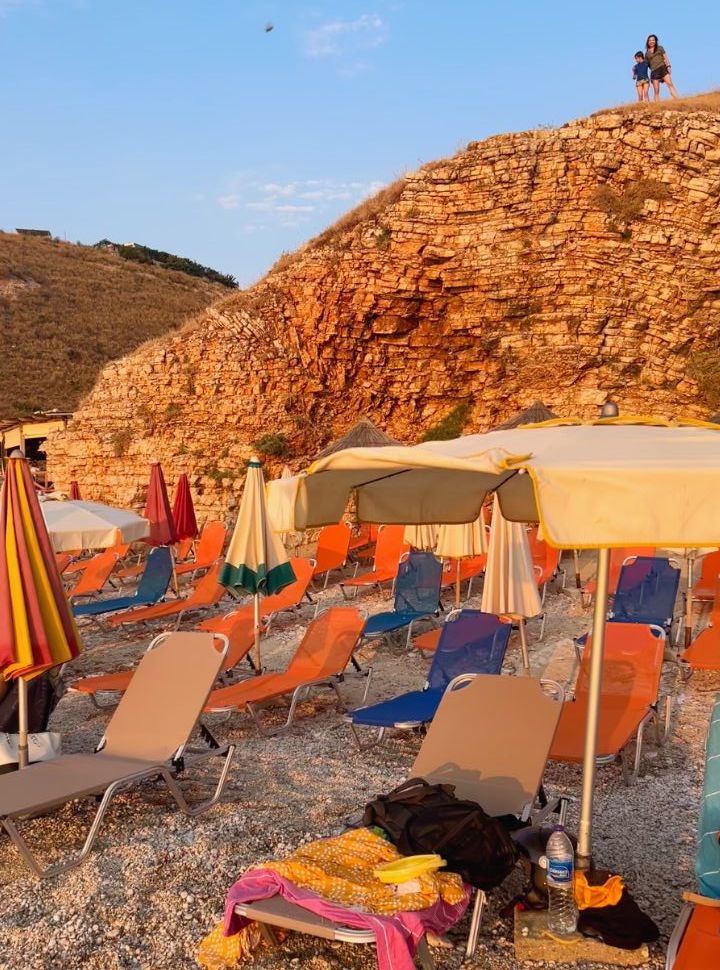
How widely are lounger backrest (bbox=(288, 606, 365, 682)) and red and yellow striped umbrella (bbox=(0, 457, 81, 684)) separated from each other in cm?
217

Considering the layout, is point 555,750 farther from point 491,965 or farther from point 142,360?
point 142,360

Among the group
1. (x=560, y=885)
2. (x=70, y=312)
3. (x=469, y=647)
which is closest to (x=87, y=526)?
(x=469, y=647)

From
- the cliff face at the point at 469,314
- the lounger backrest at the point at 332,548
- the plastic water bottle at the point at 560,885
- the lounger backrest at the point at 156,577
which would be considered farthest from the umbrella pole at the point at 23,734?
the cliff face at the point at 469,314

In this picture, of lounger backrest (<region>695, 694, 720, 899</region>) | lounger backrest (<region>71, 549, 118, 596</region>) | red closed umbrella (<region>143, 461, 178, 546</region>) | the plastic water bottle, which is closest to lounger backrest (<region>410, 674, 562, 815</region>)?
the plastic water bottle

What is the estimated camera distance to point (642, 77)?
18.9 metres

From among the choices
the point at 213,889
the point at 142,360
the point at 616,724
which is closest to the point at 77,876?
the point at 213,889

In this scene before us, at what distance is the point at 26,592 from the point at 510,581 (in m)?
3.59

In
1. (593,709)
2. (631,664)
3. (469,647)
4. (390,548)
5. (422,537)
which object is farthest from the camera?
(390,548)

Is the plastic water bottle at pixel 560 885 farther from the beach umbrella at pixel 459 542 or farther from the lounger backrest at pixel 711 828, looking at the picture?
the beach umbrella at pixel 459 542

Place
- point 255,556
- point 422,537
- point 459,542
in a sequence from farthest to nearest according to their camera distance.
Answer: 1. point 422,537
2. point 459,542
3. point 255,556

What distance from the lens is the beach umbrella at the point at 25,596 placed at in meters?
4.48

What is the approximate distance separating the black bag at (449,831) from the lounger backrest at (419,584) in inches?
196

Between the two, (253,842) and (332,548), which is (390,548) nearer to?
(332,548)

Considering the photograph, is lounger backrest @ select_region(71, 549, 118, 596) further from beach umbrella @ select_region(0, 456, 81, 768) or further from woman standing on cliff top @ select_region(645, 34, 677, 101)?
woman standing on cliff top @ select_region(645, 34, 677, 101)
